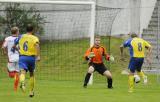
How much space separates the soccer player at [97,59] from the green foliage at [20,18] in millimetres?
6162

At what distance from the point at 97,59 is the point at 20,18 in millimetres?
7356

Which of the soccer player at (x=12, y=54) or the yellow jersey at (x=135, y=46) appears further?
the yellow jersey at (x=135, y=46)

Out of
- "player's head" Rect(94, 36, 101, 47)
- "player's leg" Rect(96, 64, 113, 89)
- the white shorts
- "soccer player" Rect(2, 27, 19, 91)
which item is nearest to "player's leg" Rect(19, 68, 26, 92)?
"soccer player" Rect(2, 27, 19, 91)

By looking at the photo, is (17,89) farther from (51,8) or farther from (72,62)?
(51,8)

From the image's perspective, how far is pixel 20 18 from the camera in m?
28.4

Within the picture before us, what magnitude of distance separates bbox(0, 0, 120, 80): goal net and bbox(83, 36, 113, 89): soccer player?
4.60m

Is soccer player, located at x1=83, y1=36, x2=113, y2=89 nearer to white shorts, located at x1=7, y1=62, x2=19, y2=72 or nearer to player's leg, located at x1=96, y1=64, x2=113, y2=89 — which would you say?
player's leg, located at x1=96, y1=64, x2=113, y2=89

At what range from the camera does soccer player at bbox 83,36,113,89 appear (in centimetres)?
2170

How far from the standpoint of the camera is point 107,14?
91.7ft


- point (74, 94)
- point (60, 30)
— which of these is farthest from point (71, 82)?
point (60, 30)

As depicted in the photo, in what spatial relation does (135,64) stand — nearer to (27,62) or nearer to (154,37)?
(27,62)

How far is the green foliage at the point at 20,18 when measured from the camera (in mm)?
27756

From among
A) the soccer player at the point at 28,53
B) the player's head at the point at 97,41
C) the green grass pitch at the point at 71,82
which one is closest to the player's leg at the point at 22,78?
the soccer player at the point at 28,53

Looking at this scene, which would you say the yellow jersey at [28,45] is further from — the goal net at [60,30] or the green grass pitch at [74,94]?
the goal net at [60,30]
